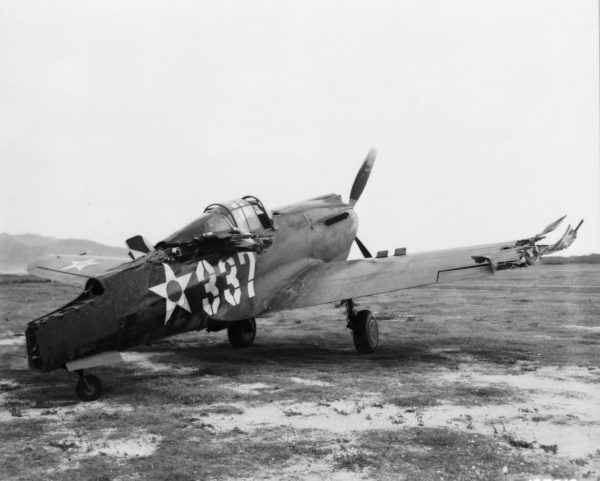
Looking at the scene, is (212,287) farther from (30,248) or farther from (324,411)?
(30,248)

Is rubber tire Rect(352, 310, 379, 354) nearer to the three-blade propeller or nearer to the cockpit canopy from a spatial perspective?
the cockpit canopy

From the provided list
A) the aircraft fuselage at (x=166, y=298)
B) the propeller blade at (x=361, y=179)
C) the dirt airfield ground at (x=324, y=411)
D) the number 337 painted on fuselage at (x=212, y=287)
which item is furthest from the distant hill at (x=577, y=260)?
the number 337 painted on fuselage at (x=212, y=287)

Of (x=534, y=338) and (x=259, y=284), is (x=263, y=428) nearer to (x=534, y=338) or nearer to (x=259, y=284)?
(x=259, y=284)

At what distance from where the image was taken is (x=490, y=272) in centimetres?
884

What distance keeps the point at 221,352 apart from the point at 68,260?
4.82 m

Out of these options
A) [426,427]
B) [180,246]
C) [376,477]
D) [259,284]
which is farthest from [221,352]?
[376,477]

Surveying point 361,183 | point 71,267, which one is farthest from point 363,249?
point 71,267

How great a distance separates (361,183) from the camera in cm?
1429

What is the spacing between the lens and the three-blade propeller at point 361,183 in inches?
530

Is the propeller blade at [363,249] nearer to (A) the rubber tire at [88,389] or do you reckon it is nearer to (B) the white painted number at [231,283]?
(B) the white painted number at [231,283]

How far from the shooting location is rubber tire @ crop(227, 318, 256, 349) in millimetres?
11008

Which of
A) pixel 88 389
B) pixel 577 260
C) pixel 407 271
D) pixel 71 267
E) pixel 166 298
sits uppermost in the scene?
pixel 71 267

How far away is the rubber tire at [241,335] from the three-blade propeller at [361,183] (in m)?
3.49

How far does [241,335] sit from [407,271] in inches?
135
